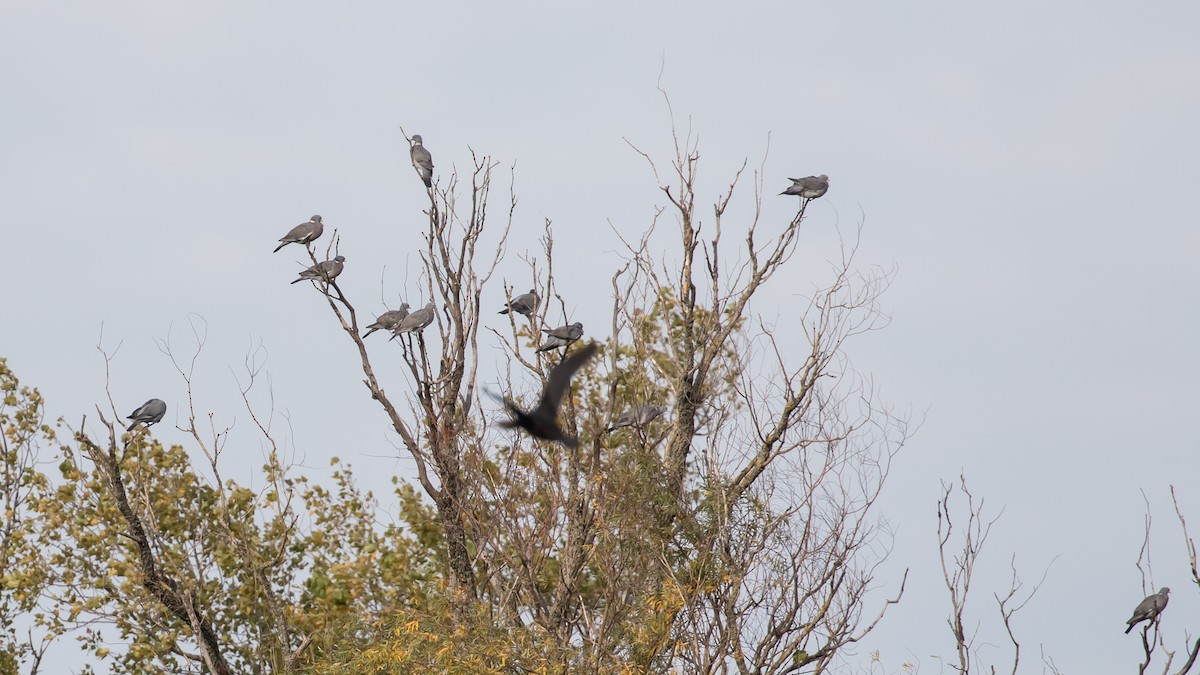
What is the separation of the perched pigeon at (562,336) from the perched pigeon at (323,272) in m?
2.24

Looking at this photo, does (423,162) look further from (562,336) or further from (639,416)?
(639,416)

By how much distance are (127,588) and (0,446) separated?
3814 mm

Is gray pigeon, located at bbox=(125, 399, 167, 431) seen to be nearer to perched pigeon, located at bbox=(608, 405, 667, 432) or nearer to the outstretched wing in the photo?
perched pigeon, located at bbox=(608, 405, 667, 432)

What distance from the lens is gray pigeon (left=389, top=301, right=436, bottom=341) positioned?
14156 mm

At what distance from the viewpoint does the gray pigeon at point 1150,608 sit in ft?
39.1

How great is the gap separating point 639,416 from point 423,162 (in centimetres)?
352

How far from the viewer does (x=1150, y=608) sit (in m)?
12.1

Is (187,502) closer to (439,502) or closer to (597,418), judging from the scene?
(439,502)

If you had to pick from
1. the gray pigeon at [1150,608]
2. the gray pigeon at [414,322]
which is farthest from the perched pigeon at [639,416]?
the gray pigeon at [1150,608]

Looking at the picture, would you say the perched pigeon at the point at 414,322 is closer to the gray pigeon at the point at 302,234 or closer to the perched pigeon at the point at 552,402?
the gray pigeon at the point at 302,234

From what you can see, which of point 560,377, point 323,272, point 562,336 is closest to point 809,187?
point 562,336

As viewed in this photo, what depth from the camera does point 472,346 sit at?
1464cm

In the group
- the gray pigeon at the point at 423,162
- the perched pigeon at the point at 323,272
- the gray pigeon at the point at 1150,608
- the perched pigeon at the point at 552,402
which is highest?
the gray pigeon at the point at 423,162

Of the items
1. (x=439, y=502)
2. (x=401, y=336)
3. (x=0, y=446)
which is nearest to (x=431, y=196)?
(x=401, y=336)
